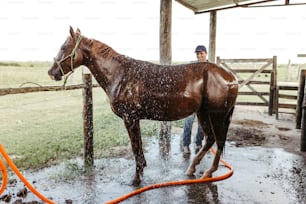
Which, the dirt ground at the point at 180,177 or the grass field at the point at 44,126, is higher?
the grass field at the point at 44,126

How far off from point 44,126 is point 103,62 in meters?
3.67

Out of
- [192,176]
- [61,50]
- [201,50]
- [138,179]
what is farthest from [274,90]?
[61,50]

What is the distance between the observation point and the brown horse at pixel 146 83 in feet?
10.4

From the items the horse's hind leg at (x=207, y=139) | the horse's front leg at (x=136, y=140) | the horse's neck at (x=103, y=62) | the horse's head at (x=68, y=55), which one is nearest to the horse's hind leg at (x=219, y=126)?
A: the horse's hind leg at (x=207, y=139)

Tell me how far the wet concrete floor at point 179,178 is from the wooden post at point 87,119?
0.55 feet

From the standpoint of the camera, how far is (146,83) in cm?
319

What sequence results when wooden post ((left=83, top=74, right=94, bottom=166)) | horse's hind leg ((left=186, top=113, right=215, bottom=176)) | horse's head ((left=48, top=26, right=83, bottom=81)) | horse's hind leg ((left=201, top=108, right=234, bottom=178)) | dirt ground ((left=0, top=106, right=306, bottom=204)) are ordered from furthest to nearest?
wooden post ((left=83, top=74, right=94, bottom=166)), horse's hind leg ((left=186, top=113, right=215, bottom=176)), horse's hind leg ((left=201, top=108, right=234, bottom=178)), horse's head ((left=48, top=26, right=83, bottom=81)), dirt ground ((left=0, top=106, right=306, bottom=204))

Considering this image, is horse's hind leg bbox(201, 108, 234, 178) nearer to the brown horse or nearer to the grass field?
the brown horse

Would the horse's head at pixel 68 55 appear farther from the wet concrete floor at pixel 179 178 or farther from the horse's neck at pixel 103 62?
the wet concrete floor at pixel 179 178

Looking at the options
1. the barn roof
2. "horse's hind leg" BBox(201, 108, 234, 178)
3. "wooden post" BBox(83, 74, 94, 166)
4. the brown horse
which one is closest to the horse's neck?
the brown horse

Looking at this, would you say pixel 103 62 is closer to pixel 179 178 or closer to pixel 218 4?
pixel 179 178

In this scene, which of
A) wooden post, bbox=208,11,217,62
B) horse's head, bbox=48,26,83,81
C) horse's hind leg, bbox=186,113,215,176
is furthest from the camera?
wooden post, bbox=208,11,217,62

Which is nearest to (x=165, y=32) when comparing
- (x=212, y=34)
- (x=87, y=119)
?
(x=87, y=119)

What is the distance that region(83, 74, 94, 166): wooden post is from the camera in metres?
3.91
